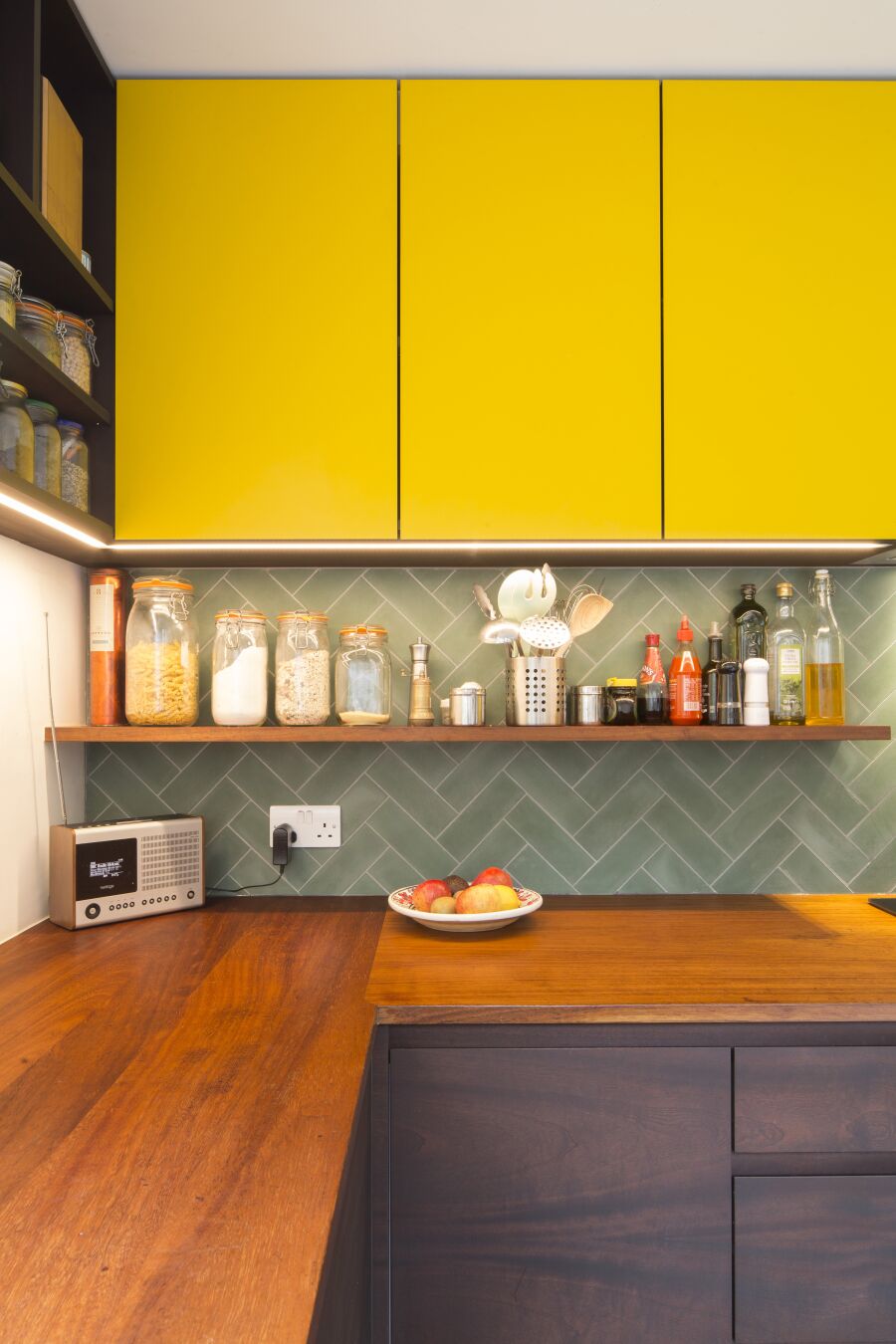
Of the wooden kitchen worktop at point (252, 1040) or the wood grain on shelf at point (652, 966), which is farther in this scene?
the wood grain on shelf at point (652, 966)

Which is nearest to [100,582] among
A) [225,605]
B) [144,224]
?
[225,605]

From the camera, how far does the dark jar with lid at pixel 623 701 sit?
1.77m

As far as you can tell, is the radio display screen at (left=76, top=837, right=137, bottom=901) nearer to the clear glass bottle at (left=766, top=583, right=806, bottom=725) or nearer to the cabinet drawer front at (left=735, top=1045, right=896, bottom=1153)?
the cabinet drawer front at (left=735, top=1045, right=896, bottom=1153)

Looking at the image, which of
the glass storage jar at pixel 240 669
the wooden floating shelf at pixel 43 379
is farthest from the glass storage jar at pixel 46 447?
the glass storage jar at pixel 240 669

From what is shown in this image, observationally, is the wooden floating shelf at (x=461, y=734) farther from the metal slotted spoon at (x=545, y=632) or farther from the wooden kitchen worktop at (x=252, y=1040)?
the wooden kitchen worktop at (x=252, y=1040)

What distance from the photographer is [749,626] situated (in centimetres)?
187

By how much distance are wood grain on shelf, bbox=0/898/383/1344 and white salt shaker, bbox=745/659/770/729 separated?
3.00ft

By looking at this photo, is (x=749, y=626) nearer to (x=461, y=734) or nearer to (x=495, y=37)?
(x=461, y=734)

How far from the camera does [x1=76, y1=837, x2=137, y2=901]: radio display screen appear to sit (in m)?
1.59

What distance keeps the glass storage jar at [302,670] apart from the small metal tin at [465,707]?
0.27 metres

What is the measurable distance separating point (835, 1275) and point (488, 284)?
174 centimetres

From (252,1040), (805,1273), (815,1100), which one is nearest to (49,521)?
(252,1040)

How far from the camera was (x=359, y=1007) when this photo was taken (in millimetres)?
1230

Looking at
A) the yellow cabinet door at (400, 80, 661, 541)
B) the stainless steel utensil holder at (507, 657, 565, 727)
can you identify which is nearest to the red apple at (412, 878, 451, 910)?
the stainless steel utensil holder at (507, 657, 565, 727)
